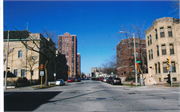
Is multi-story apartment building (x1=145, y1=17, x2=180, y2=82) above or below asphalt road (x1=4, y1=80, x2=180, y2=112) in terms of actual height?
above

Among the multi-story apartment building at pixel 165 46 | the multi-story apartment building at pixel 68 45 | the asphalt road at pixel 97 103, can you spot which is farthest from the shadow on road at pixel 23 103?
the multi-story apartment building at pixel 165 46

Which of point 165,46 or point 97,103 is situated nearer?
point 97,103

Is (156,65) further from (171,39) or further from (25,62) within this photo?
(25,62)

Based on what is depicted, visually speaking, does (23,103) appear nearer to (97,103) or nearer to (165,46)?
(97,103)

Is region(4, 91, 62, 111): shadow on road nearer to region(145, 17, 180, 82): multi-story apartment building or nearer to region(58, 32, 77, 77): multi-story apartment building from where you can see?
region(58, 32, 77, 77): multi-story apartment building

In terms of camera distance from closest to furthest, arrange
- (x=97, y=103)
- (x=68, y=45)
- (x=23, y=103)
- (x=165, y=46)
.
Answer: (x=97, y=103)
(x=23, y=103)
(x=165, y=46)
(x=68, y=45)

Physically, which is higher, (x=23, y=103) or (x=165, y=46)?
(x=165, y=46)

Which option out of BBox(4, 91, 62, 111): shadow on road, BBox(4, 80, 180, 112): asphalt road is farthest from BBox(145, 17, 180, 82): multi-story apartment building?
BBox(4, 91, 62, 111): shadow on road

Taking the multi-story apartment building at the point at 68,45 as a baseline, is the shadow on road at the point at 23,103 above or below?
below

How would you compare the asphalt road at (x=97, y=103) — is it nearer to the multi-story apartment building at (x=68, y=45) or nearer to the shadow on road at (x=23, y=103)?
the shadow on road at (x=23, y=103)

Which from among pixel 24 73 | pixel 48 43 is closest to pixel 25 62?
pixel 24 73

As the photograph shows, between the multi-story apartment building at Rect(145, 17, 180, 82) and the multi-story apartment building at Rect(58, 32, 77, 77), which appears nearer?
the multi-story apartment building at Rect(145, 17, 180, 82)

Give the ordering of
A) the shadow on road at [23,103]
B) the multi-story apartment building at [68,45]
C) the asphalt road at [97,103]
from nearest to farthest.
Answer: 1. the asphalt road at [97,103]
2. the shadow on road at [23,103]
3. the multi-story apartment building at [68,45]

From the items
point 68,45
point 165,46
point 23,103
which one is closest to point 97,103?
point 23,103
